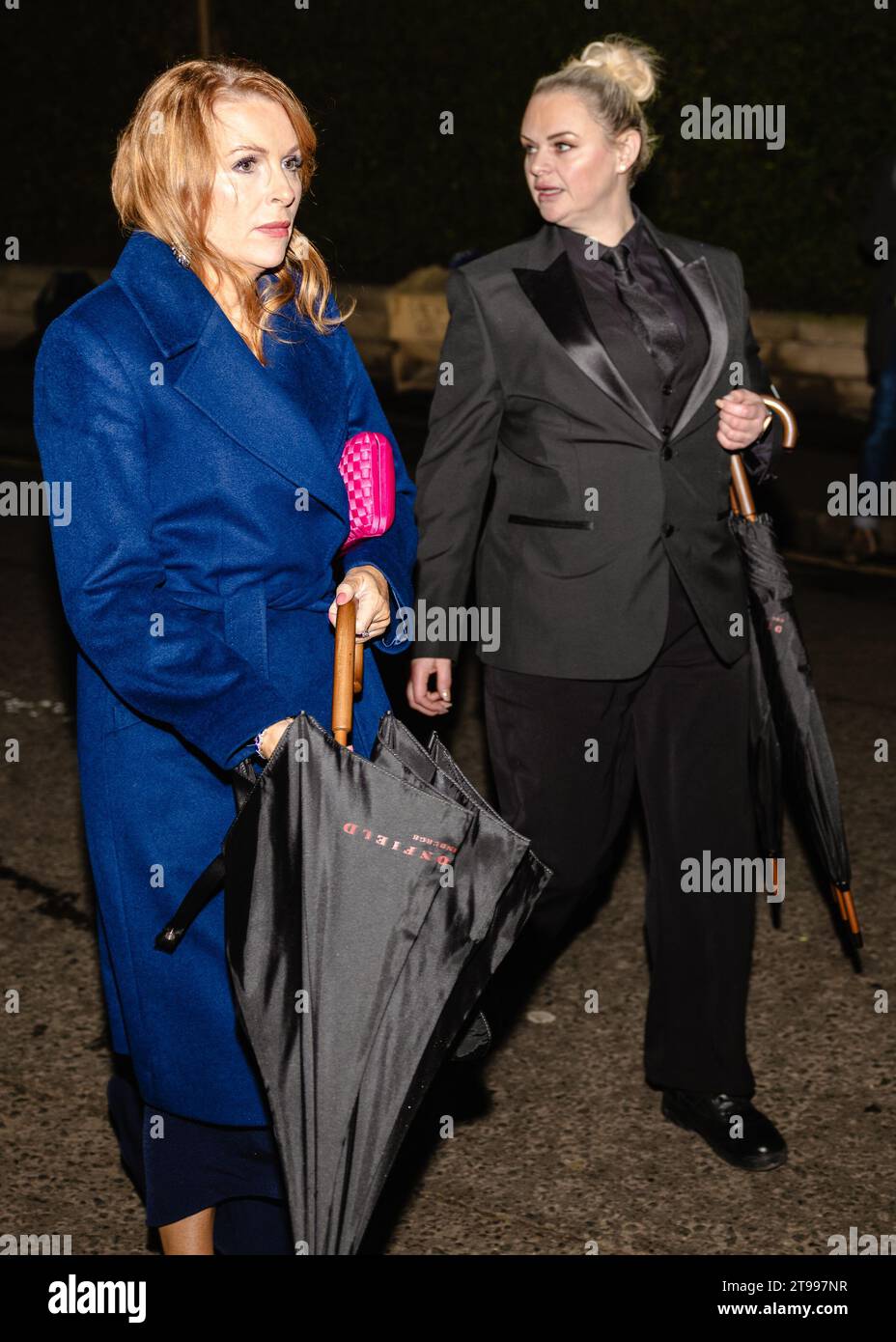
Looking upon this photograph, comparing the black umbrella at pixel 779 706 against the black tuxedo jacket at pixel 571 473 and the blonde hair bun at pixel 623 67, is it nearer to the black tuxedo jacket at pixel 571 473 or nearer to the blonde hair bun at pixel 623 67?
the black tuxedo jacket at pixel 571 473

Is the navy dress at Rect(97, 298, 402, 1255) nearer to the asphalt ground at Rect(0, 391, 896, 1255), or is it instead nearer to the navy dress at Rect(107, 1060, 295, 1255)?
the navy dress at Rect(107, 1060, 295, 1255)

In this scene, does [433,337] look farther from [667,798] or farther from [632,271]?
[667,798]

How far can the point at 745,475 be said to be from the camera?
4008 mm

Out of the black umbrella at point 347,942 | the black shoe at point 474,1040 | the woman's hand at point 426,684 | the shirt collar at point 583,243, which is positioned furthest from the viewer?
the woman's hand at point 426,684

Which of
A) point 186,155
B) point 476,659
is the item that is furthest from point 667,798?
point 476,659

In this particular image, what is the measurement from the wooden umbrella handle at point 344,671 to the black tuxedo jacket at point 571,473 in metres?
1.01

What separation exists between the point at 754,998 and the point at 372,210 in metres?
13.0

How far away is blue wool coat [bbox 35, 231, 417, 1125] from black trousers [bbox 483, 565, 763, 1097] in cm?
84

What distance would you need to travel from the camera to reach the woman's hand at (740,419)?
386cm

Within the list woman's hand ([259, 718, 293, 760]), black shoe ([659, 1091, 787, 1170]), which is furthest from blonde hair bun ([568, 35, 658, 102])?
black shoe ([659, 1091, 787, 1170])

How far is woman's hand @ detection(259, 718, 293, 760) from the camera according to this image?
2.82 metres

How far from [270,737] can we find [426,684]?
1.32 meters

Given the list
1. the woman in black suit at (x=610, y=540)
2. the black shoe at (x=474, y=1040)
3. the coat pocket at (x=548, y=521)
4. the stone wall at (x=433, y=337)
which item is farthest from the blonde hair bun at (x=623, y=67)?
the stone wall at (x=433, y=337)
